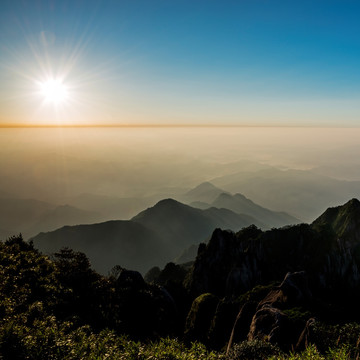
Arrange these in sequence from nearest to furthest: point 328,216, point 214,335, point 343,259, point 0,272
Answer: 1. point 0,272
2. point 214,335
3. point 343,259
4. point 328,216

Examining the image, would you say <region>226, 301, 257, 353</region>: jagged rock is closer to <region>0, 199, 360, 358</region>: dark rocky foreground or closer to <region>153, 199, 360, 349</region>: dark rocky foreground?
<region>153, 199, 360, 349</region>: dark rocky foreground

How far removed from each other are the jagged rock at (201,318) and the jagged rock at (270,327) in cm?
1750

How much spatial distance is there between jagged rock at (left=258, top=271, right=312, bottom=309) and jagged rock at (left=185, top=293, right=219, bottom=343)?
13.0 m

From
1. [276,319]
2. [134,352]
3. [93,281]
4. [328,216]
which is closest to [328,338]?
[276,319]

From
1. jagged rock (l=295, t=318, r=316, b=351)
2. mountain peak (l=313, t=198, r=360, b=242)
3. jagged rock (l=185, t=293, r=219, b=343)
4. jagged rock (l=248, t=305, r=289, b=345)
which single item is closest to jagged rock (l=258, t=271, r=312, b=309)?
jagged rock (l=248, t=305, r=289, b=345)

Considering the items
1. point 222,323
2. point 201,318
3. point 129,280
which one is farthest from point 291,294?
point 129,280

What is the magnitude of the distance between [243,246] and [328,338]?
68.3 metres

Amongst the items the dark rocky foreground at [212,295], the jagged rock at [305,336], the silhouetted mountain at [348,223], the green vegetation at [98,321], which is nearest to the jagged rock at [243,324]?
the dark rocky foreground at [212,295]

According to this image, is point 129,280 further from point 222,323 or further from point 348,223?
point 348,223

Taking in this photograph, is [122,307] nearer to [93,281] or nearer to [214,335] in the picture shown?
[93,281]

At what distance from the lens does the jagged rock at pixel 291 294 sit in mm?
39562

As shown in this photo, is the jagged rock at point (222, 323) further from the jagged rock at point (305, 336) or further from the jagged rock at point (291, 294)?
the jagged rock at point (305, 336)

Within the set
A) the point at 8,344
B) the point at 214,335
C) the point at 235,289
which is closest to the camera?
the point at 8,344

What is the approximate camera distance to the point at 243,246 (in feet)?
307
